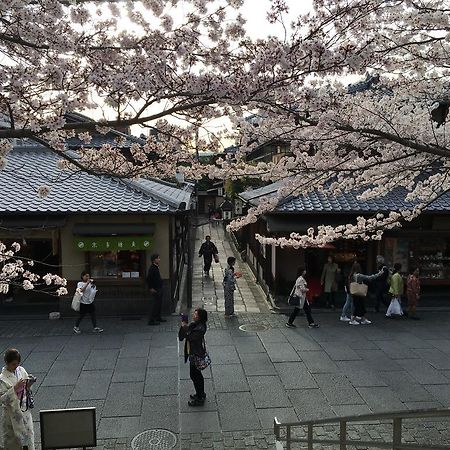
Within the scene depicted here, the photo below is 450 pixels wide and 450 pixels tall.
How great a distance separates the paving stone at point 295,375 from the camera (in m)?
9.09

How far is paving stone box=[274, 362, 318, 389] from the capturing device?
29.8ft

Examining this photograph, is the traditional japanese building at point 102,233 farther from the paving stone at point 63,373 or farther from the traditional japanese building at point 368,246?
the paving stone at point 63,373

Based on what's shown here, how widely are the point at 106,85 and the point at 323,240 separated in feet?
17.3

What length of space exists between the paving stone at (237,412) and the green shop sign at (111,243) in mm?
6447

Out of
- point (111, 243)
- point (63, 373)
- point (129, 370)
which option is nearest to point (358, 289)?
point (129, 370)

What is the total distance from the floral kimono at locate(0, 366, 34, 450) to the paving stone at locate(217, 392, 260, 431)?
3.03 metres

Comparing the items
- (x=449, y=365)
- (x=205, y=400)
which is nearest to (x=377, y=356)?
(x=449, y=365)

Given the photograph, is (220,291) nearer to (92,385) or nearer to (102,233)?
(102,233)

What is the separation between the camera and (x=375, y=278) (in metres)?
13.9

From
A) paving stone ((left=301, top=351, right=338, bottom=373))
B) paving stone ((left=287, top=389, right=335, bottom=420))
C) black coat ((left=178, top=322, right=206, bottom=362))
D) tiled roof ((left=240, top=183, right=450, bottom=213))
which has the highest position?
tiled roof ((left=240, top=183, right=450, bottom=213))

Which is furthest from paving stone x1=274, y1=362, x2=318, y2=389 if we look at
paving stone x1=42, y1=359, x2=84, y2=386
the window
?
the window

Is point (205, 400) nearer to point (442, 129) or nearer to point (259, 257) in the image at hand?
point (442, 129)

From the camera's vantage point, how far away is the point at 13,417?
20.0 ft

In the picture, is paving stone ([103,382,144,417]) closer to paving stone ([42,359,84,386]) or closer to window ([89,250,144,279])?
paving stone ([42,359,84,386])
